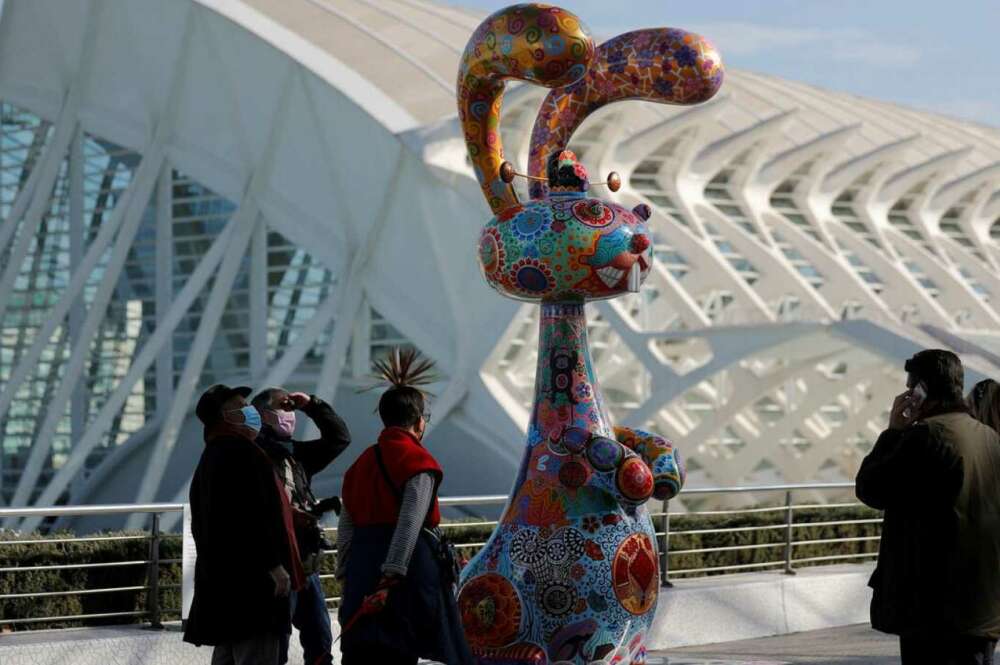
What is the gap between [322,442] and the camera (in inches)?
299

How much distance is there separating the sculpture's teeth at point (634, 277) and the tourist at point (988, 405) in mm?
1422

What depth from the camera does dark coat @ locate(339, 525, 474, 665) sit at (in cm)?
608

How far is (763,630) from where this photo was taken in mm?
10945

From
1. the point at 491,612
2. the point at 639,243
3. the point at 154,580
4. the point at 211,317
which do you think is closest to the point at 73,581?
the point at 154,580

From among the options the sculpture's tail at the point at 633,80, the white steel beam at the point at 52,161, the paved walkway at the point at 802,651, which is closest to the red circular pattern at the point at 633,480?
the sculpture's tail at the point at 633,80

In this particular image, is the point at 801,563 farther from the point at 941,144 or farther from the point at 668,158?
the point at 941,144

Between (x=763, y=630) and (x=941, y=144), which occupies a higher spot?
(x=941, y=144)

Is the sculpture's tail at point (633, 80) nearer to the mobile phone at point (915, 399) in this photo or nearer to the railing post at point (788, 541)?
the mobile phone at point (915, 399)

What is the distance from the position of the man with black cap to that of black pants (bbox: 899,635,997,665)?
83.5 inches

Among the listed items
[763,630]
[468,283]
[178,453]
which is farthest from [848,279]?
[763,630]

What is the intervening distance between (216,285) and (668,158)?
7012 millimetres

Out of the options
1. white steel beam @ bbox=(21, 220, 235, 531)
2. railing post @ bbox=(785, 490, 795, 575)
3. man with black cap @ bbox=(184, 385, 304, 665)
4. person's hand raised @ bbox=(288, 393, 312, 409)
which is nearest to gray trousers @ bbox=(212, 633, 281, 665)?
man with black cap @ bbox=(184, 385, 304, 665)

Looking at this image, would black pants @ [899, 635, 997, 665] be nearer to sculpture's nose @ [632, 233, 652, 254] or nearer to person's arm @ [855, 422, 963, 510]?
person's arm @ [855, 422, 963, 510]

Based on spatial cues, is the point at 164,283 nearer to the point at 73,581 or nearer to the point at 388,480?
the point at 73,581
